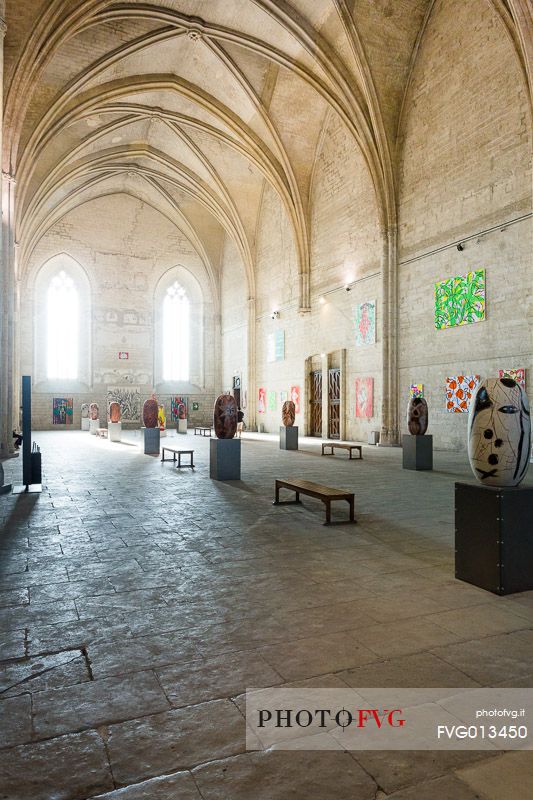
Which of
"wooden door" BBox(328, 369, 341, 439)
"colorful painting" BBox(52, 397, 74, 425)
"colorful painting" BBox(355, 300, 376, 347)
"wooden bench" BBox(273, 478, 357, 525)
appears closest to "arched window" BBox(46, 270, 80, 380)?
"colorful painting" BBox(52, 397, 74, 425)

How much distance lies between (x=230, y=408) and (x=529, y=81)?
31.1 feet

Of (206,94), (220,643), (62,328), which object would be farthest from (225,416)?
(62,328)

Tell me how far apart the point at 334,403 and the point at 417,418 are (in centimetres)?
901

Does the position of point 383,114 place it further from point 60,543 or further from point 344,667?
point 344,667

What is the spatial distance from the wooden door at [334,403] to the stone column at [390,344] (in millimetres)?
3078

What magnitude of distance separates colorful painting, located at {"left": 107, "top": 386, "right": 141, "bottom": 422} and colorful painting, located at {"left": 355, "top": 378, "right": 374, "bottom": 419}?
14.2m

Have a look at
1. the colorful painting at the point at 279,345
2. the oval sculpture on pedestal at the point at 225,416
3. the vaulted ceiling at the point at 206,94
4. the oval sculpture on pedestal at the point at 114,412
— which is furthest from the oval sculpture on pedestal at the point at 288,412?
the colorful painting at the point at 279,345

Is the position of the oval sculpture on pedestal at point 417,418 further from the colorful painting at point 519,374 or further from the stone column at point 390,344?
the stone column at point 390,344

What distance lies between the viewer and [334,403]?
2016 centimetres

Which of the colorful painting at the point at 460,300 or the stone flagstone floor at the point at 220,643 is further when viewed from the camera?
the colorful painting at the point at 460,300

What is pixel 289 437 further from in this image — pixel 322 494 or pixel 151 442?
pixel 322 494

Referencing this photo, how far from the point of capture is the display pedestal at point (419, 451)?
35.6 feet

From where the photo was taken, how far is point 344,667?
2.72 metres

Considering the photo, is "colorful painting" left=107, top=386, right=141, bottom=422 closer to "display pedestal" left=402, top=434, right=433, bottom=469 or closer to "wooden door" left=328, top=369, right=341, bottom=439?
"wooden door" left=328, top=369, right=341, bottom=439
